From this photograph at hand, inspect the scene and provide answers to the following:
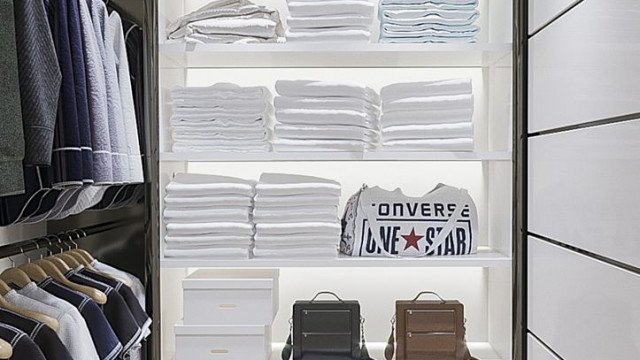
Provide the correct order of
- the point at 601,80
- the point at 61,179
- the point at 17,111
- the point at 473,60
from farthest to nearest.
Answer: the point at 473,60 < the point at 601,80 < the point at 61,179 < the point at 17,111

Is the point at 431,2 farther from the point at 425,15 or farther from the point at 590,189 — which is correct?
the point at 590,189

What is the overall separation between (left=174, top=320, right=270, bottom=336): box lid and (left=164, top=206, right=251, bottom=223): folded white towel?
31 centimetres

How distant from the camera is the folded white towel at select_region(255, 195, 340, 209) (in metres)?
2.41

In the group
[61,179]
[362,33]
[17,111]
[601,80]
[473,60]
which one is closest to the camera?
[17,111]

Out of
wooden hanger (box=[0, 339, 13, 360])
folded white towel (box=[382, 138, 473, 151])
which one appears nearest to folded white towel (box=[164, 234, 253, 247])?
folded white towel (box=[382, 138, 473, 151])

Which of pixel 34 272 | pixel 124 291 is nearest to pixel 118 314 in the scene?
pixel 124 291

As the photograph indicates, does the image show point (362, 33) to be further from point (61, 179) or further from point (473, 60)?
point (61, 179)

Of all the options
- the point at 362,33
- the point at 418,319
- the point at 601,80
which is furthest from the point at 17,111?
the point at 418,319

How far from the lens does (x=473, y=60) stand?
2627 mm

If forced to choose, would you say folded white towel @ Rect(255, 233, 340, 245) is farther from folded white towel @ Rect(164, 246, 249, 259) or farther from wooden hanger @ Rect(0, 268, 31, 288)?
wooden hanger @ Rect(0, 268, 31, 288)

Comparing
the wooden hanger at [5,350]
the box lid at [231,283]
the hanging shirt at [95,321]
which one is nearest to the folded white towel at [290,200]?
the box lid at [231,283]

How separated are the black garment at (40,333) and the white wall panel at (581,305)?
42.1 inches

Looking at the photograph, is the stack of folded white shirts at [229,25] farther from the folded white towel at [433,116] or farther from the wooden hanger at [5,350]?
the wooden hanger at [5,350]

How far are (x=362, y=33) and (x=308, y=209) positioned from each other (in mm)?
538
